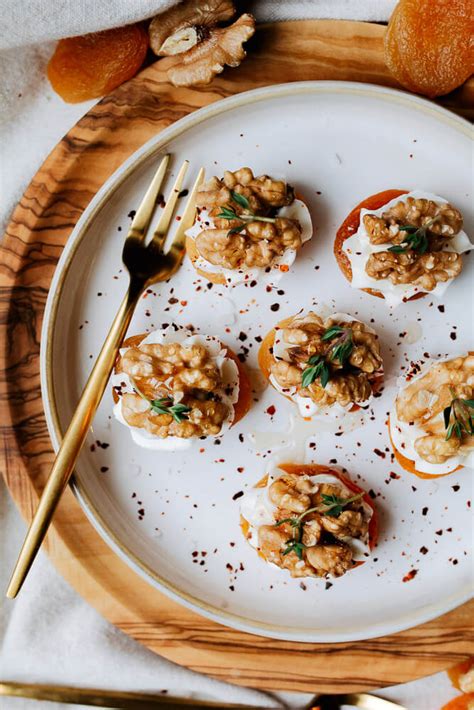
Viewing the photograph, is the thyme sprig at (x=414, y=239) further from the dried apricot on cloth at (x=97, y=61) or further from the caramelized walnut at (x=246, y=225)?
the dried apricot on cloth at (x=97, y=61)

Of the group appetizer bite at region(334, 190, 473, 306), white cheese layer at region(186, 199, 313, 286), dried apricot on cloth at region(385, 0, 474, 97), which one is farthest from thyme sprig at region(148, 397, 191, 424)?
dried apricot on cloth at region(385, 0, 474, 97)

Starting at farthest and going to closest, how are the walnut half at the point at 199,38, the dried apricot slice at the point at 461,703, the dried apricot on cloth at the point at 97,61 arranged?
1. the dried apricot slice at the point at 461,703
2. the dried apricot on cloth at the point at 97,61
3. the walnut half at the point at 199,38

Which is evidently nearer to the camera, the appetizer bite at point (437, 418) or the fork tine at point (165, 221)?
the appetizer bite at point (437, 418)

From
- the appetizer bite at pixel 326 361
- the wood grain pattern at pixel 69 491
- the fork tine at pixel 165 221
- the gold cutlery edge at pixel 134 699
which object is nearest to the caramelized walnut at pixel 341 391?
the appetizer bite at pixel 326 361

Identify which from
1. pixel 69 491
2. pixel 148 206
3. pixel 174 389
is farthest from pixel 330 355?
pixel 69 491

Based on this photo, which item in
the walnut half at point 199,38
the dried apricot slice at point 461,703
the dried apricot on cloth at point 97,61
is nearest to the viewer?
the walnut half at point 199,38

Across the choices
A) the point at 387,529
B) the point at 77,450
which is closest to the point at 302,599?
the point at 387,529
